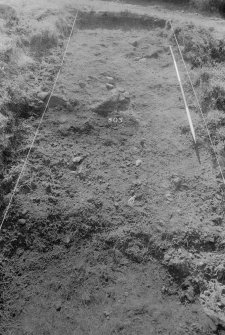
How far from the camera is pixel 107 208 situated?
4.36 m

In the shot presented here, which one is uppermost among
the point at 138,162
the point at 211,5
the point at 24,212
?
the point at 211,5

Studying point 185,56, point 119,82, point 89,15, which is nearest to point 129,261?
point 119,82

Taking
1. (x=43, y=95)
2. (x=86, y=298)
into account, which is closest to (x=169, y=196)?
(x=86, y=298)

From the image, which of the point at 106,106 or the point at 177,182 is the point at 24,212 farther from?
the point at 106,106

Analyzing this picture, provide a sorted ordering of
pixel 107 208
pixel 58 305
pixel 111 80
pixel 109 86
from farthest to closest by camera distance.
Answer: pixel 111 80 → pixel 109 86 → pixel 107 208 → pixel 58 305

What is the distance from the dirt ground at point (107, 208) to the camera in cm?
353

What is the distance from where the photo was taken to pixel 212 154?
5.10 m

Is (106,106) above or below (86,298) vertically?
above

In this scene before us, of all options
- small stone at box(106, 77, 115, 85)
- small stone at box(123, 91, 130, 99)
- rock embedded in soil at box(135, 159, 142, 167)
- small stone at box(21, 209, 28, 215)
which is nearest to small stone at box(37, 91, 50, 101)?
small stone at box(106, 77, 115, 85)

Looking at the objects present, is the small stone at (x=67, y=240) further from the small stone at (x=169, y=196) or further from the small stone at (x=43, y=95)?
the small stone at (x=43, y=95)

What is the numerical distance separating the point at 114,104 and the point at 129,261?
2.99m

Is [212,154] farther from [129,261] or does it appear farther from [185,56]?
[185,56]

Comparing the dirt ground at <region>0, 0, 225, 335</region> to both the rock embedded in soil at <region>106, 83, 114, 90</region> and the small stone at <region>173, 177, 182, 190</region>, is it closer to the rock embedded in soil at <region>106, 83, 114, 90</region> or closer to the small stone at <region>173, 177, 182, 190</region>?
the small stone at <region>173, 177, 182, 190</region>

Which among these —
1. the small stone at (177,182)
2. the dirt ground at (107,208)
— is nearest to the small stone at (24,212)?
the dirt ground at (107,208)
